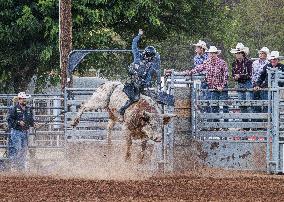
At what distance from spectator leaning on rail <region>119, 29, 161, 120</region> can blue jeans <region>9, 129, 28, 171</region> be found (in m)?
3.26

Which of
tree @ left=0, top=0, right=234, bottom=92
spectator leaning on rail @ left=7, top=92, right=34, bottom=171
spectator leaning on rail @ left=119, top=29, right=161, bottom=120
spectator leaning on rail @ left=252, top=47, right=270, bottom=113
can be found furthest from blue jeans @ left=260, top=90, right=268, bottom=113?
tree @ left=0, top=0, right=234, bottom=92

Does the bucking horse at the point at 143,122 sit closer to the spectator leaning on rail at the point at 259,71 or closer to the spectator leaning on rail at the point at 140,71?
the spectator leaning on rail at the point at 140,71

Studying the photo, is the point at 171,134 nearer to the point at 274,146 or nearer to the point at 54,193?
the point at 274,146

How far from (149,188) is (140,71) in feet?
12.5

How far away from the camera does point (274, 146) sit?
1958cm

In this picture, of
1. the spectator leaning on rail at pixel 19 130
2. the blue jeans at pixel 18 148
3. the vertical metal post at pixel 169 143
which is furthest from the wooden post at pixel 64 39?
the vertical metal post at pixel 169 143

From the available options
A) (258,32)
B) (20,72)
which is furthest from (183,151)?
(258,32)

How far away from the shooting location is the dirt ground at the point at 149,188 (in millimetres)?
14234

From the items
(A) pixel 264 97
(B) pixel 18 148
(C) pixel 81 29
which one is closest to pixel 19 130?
(B) pixel 18 148

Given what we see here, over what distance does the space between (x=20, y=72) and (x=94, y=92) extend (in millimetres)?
14301

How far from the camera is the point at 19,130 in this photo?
853 inches

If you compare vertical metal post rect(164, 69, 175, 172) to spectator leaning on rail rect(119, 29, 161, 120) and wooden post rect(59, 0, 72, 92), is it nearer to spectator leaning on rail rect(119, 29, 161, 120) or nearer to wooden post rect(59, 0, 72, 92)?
spectator leaning on rail rect(119, 29, 161, 120)

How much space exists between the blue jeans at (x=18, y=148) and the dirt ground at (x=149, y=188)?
304 cm

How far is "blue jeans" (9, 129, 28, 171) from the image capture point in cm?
2159
